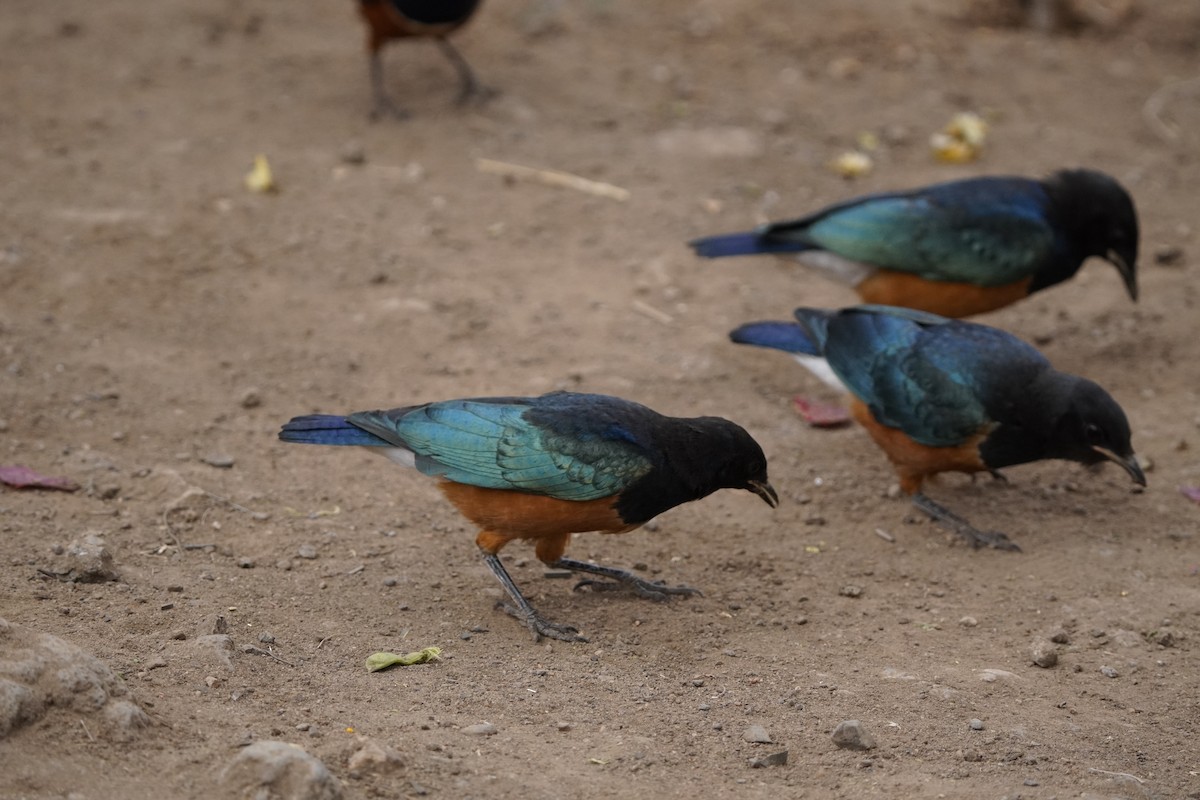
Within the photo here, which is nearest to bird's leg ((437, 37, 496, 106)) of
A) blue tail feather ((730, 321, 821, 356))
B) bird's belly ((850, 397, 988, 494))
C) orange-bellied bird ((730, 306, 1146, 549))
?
blue tail feather ((730, 321, 821, 356))

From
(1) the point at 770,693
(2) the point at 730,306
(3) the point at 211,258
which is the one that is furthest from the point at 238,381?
(1) the point at 770,693

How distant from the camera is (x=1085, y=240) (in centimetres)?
791

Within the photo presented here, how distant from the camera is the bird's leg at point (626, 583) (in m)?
5.77

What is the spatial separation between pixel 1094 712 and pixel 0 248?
6526mm

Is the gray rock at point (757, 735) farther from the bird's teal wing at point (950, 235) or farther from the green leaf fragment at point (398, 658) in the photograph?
the bird's teal wing at point (950, 235)

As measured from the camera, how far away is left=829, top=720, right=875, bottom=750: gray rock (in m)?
4.53

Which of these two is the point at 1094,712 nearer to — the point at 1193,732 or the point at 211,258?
the point at 1193,732

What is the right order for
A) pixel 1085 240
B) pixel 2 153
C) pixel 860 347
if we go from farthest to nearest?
pixel 2 153 → pixel 1085 240 → pixel 860 347

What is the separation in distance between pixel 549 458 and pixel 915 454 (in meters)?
2.14

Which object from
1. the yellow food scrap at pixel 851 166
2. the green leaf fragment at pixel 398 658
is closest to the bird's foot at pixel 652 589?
the green leaf fragment at pixel 398 658

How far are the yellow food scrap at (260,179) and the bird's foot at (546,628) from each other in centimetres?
452

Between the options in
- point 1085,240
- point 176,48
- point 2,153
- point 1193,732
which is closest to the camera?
point 1193,732

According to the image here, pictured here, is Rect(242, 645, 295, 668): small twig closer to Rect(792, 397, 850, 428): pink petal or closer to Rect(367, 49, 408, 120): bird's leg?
Rect(792, 397, 850, 428): pink petal

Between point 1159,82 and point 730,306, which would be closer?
point 730,306
